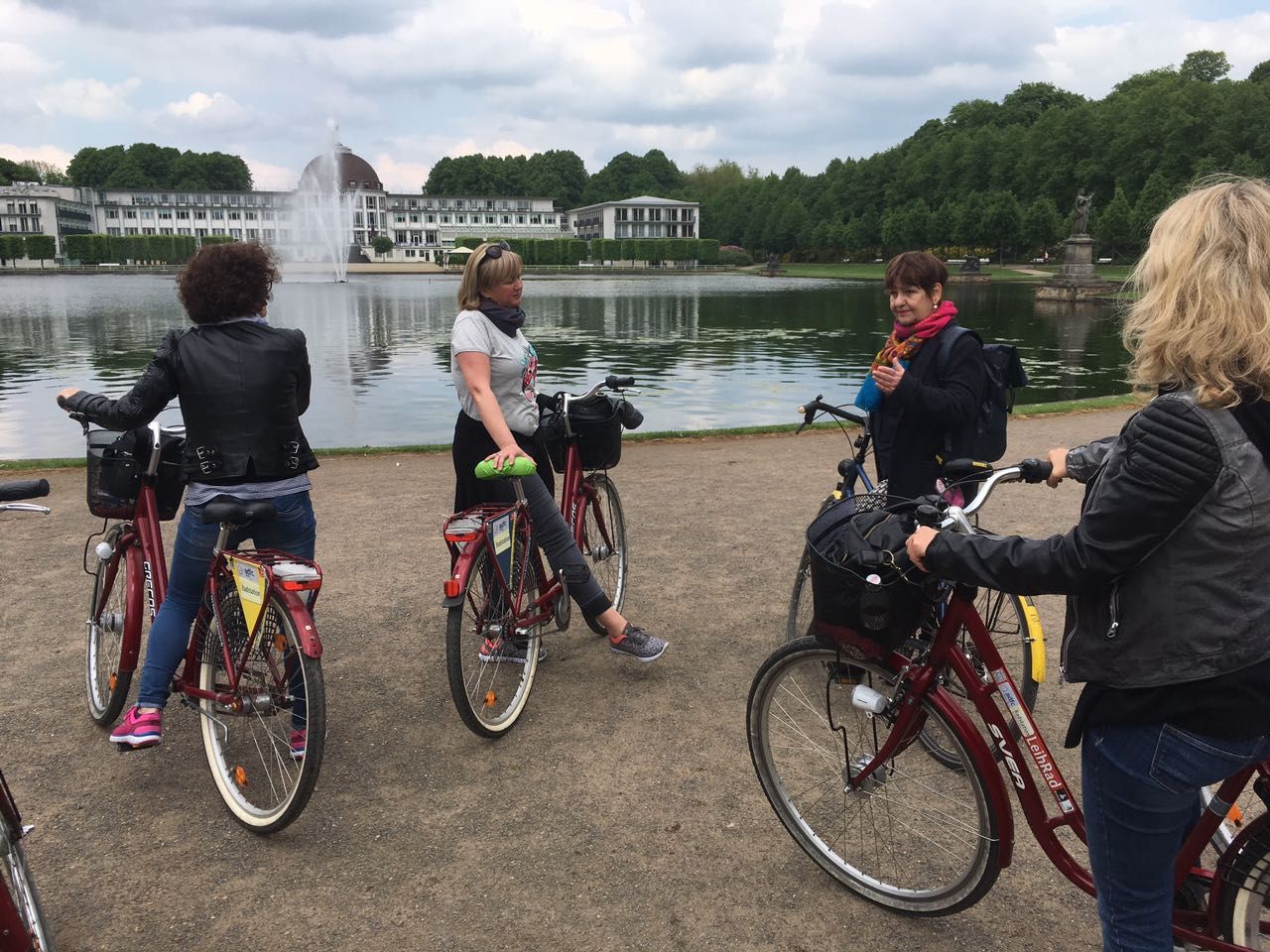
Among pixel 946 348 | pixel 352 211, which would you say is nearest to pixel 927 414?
pixel 946 348

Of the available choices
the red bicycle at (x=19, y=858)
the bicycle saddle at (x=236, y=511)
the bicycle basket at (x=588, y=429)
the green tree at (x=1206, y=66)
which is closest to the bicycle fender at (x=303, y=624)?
the bicycle saddle at (x=236, y=511)

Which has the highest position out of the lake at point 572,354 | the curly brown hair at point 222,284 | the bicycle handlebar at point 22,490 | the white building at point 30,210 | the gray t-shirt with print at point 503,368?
the white building at point 30,210

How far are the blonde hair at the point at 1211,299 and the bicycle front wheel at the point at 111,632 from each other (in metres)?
3.61

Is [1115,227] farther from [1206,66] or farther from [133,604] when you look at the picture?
[133,604]

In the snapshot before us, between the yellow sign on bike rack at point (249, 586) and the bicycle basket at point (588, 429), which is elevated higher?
the bicycle basket at point (588, 429)

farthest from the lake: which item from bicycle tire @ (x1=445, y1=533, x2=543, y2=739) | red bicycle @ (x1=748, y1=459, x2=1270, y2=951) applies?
red bicycle @ (x1=748, y1=459, x2=1270, y2=951)

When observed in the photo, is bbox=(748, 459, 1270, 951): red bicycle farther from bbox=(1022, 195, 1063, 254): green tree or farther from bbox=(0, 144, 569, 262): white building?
bbox=(0, 144, 569, 262): white building

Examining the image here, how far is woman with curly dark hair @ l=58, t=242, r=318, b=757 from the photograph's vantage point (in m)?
3.40

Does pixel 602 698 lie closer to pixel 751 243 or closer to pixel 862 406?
pixel 862 406

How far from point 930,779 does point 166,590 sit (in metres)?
2.81

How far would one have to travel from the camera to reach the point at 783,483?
340 inches

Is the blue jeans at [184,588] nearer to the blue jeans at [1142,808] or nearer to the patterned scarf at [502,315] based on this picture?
the patterned scarf at [502,315]

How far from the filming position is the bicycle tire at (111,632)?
12.8 ft

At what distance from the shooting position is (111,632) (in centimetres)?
414
